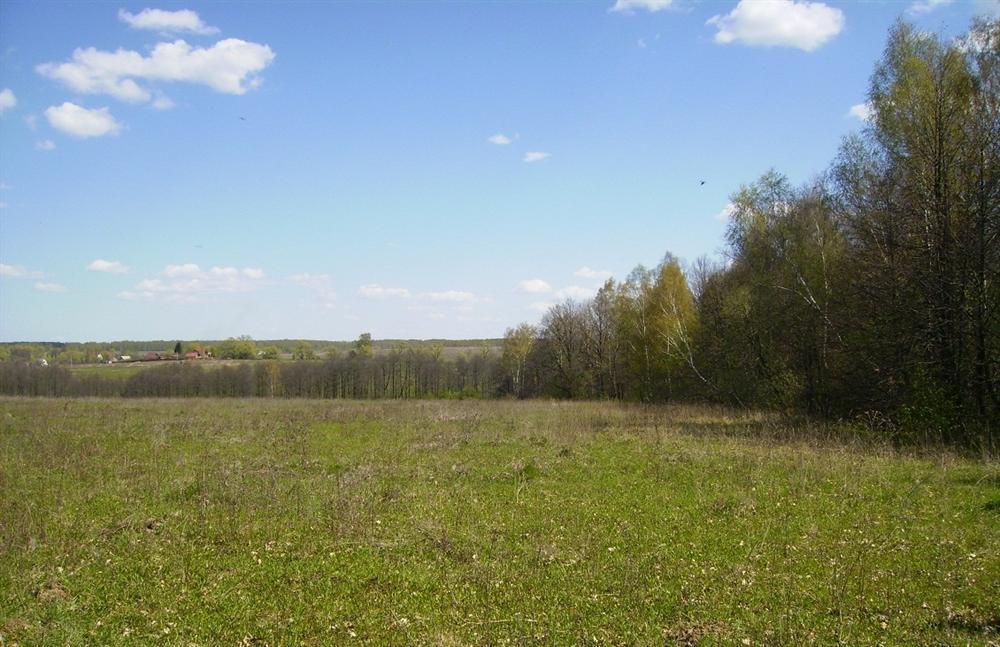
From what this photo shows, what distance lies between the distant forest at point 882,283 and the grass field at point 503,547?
3.93 m

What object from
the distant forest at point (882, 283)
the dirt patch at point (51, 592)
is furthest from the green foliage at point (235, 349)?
the dirt patch at point (51, 592)

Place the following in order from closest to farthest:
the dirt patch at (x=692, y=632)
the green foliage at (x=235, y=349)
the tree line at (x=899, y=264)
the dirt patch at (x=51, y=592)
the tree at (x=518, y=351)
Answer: the dirt patch at (x=692, y=632), the dirt patch at (x=51, y=592), the tree line at (x=899, y=264), the tree at (x=518, y=351), the green foliage at (x=235, y=349)

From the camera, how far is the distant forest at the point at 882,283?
16.5 m

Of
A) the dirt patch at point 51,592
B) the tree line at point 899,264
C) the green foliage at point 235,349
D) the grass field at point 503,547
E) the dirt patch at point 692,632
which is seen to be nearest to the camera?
the dirt patch at point 692,632

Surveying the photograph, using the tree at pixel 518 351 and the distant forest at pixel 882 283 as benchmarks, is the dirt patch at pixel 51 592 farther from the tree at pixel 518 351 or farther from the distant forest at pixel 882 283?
the tree at pixel 518 351

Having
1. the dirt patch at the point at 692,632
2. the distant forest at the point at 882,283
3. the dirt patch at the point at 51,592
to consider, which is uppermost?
the distant forest at the point at 882,283

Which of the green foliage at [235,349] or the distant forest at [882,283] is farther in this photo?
the green foliage at [235,349]

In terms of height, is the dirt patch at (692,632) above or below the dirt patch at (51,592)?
above

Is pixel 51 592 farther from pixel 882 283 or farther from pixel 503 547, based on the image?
pixel 882 283

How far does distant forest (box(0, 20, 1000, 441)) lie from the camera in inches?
651

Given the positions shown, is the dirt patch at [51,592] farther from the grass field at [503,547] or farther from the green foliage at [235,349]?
the green foliage at [235,349]

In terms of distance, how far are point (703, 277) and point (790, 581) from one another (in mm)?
43155

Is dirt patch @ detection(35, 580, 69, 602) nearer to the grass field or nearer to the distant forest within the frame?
the grass field

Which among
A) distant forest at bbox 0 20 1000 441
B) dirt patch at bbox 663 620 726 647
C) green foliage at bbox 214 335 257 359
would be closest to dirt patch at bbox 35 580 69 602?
dirt patch at bbox 663 620 726 647
